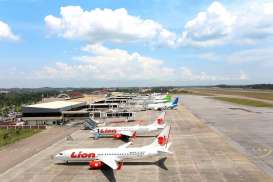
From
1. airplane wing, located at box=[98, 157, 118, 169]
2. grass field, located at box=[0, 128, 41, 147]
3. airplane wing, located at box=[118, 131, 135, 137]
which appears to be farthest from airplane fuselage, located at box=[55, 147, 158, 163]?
grass field, located at box=[0, 128, 41, 147]

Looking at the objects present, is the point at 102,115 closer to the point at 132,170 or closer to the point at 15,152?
the point at 15,152

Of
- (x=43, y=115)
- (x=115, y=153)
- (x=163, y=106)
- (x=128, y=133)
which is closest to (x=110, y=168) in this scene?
(x=115, y=153)

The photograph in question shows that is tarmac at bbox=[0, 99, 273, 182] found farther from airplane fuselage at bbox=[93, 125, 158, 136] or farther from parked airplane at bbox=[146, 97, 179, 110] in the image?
parked airplane at bbox=[146, 97, 179, 110]

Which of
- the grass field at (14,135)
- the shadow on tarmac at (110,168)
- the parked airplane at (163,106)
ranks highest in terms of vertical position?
the parked airplane at (163,106)

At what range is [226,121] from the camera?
107 m

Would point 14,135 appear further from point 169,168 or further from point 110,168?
point 169,168

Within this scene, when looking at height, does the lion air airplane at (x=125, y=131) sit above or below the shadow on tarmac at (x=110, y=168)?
→ above

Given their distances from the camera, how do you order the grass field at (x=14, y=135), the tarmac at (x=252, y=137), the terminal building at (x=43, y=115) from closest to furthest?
the tarmac at (x=252, y=137) → the grass field at (x=14, y=135) → the terminal building at (x=43, y=115)

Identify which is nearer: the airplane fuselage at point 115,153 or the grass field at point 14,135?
the airplane fuselage at point 115,153

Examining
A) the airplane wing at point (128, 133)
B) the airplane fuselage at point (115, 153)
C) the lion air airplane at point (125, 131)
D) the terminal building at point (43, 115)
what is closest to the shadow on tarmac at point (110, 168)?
the airplane fuselage at point (115, 153)

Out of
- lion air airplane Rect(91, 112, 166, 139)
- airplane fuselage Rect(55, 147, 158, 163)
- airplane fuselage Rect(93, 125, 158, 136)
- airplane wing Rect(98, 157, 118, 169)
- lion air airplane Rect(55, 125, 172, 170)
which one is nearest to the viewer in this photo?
airplane wing Rect(98, 157, 118, 169)

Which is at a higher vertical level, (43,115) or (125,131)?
(125,131)

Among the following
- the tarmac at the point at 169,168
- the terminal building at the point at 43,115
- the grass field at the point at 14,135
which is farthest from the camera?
the terminal building at the point at 43,115

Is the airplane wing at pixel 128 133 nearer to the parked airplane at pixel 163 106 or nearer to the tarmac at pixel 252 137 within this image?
the tarmac at pixel 252 137
